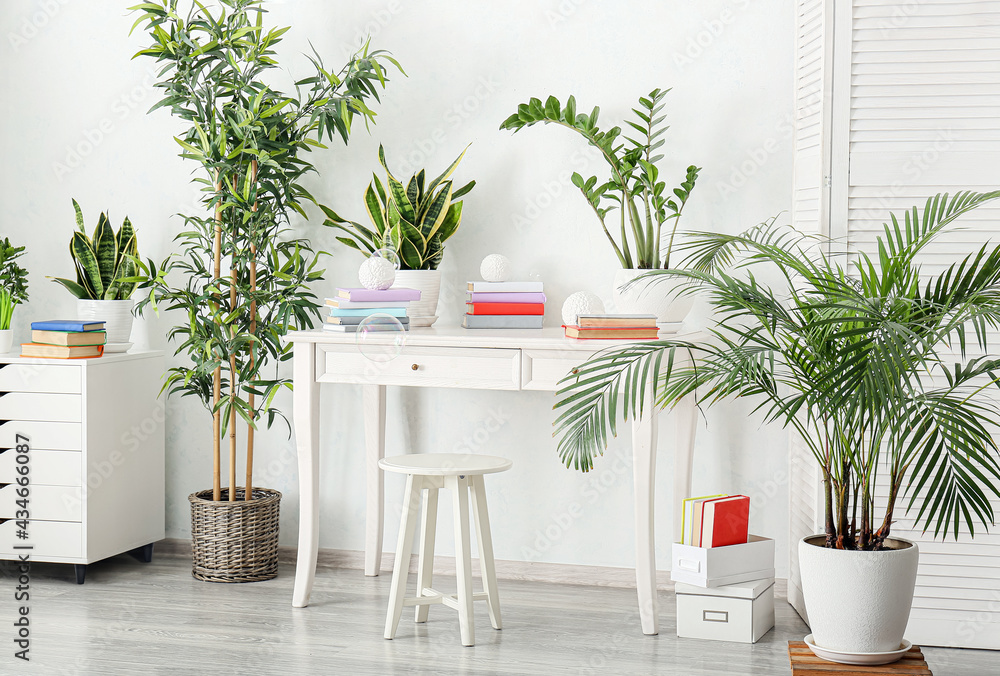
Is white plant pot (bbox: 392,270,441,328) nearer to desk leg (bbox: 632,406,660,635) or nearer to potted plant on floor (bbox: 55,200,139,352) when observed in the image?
desk leg (bbox: 632,406,660,635)

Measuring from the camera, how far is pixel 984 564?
2.53m

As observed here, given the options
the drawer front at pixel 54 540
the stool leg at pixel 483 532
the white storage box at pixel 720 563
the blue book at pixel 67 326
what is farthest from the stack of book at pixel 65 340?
the white storage box at pixel 720 563

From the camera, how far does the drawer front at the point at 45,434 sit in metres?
3.00

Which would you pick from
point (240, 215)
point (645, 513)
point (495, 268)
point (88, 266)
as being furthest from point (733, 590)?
point (88, 266)

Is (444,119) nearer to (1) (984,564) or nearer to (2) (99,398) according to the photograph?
(2) (99,398)

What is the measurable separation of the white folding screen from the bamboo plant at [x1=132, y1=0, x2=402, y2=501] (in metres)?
1.38

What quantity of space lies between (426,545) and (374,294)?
0.74m

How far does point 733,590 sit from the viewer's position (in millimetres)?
2535

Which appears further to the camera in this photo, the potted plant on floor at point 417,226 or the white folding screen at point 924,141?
the potted plant on floor at point 417,226

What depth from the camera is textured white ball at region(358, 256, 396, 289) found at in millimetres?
2754

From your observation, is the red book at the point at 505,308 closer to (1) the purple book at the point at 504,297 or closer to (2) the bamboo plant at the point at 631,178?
(1) the purple book at the point at 504,297

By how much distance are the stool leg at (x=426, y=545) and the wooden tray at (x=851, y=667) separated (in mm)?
1001

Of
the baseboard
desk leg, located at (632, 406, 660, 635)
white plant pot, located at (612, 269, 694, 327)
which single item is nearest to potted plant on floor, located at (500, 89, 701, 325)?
white plant pot, located at (612, 269, 694, 327)

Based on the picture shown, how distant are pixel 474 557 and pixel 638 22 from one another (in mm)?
1872
